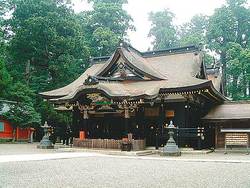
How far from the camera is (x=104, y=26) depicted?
51500 mm

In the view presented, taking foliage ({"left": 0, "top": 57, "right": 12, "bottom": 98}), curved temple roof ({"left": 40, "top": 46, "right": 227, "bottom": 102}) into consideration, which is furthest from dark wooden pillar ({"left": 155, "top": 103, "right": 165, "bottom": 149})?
foliage ({"left": 0, "top": 57, "right": 12, "bottom": 98})

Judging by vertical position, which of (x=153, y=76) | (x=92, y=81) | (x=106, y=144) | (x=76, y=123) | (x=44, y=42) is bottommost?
(x=106, y=144)

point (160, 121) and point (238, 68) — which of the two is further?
point (238, 68)

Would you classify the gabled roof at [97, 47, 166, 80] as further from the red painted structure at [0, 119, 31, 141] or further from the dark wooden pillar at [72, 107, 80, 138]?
the red painted structure at [0, 119, 31, 141]

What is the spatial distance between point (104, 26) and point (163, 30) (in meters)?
12.7

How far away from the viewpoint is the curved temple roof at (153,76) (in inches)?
797

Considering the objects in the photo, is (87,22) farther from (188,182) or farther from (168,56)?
(188,182)

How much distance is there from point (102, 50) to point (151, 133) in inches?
1065

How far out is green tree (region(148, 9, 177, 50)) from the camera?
5900 cm

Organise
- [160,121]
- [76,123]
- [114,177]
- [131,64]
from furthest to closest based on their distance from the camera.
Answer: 1. [76,123]
2. [131,64]
3. [160,121]
4. [114,177]

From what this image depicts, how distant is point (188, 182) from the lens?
8.63m

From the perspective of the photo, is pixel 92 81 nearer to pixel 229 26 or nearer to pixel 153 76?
pixel 153 76

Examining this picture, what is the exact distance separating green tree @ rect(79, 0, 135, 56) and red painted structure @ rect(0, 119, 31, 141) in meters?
18.0

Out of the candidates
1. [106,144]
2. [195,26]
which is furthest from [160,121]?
[195,26]
